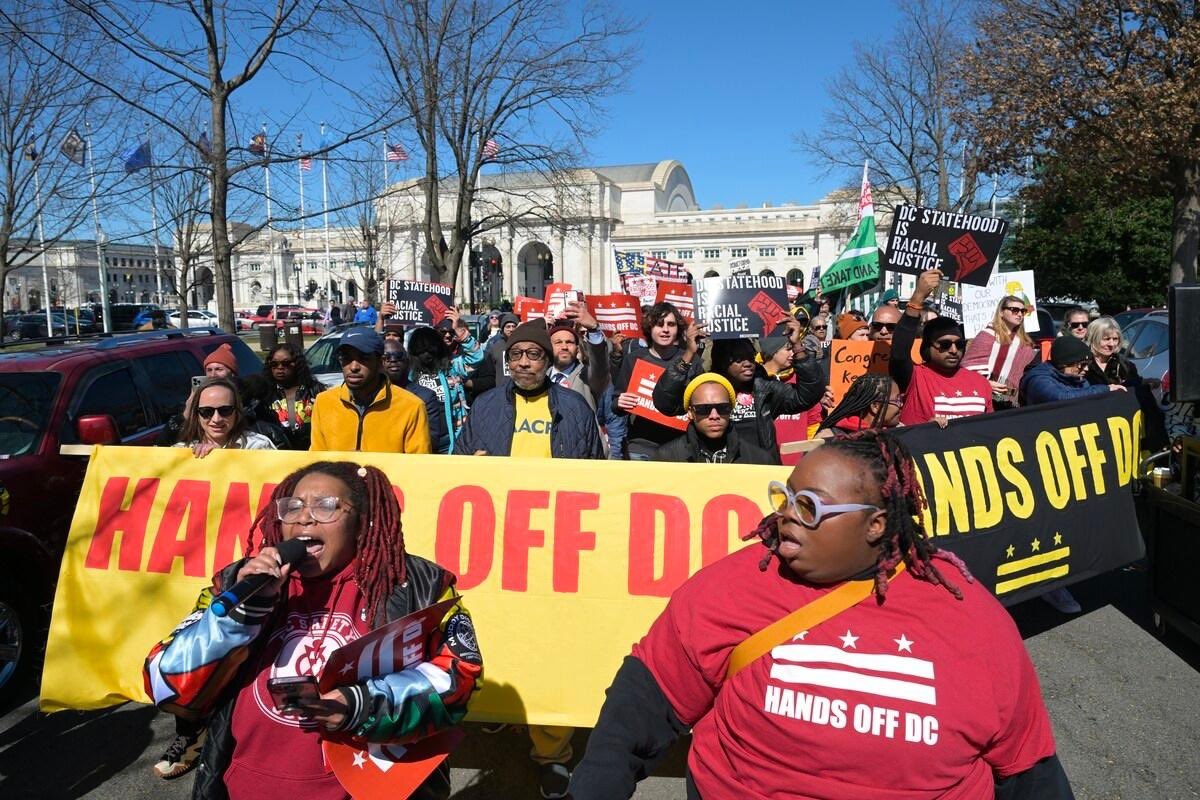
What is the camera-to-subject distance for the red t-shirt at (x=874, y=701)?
5.48ft

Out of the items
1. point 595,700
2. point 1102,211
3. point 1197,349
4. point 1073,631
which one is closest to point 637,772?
point 595,700

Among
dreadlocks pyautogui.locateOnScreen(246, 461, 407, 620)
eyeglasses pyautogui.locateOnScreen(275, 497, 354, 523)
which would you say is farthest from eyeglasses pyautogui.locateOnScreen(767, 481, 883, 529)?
eyeglasses pyautogui.locateOnScreen(275, 497, 354, 523)

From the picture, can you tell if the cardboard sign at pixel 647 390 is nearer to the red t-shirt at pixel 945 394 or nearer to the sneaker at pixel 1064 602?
the red t-shirt at pixel 945 394

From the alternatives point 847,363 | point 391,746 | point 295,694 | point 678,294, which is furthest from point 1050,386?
point 295,694

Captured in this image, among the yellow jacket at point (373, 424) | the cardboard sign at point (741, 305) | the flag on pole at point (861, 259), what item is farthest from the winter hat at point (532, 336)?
the flag on pole at point (861, 259)

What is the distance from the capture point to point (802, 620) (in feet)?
5.86

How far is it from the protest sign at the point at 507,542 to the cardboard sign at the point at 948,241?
2680 millimetres

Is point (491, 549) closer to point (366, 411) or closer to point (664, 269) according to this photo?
point (366, 411)

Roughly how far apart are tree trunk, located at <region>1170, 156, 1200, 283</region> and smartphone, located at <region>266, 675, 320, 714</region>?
1910 centimetres

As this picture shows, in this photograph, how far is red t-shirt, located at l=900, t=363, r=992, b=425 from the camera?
195 inches

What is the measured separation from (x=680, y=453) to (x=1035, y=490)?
198 cm

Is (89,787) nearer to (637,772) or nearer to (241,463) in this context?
(241,463)

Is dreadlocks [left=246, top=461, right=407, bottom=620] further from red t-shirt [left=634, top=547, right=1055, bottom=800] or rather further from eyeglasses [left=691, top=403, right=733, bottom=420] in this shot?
eyeglasses [left=691, top=403, right=733, bottom=420]

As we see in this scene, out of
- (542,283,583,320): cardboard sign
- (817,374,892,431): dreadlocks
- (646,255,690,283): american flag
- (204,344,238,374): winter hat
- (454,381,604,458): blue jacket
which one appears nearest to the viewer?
(454,381,604,458): blue jacket
